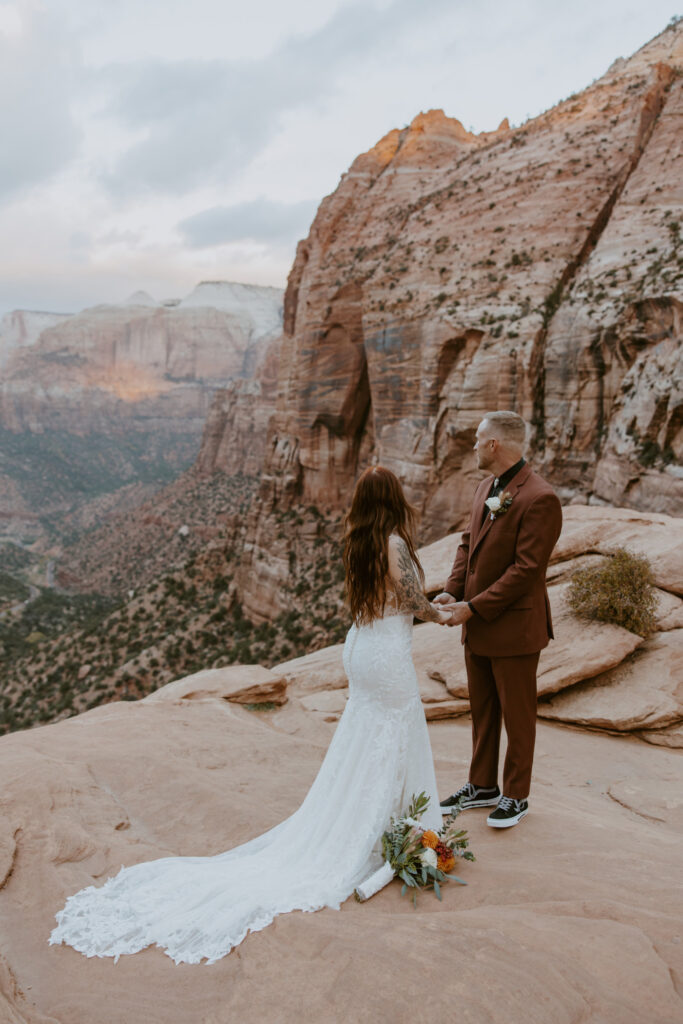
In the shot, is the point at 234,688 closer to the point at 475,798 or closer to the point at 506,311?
the point at 475,798

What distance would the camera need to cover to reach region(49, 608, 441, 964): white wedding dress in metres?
3.09

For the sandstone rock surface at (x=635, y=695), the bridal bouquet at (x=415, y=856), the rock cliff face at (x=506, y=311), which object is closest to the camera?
the bridal bouquet at (x=415, y=856)

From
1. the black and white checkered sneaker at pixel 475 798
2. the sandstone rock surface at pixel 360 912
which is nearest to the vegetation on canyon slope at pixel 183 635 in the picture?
the sandstone rock surface at pixel 360 912

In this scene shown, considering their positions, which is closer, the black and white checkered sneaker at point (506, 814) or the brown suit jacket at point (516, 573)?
the brown suit jacket at point (516, 573)

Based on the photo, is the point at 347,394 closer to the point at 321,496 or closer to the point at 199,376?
the point at 321,496

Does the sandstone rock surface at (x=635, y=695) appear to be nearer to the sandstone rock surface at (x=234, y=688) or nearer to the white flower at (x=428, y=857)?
the sandstone rock surface at (x=234, y=688)

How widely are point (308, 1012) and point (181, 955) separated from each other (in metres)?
0.79

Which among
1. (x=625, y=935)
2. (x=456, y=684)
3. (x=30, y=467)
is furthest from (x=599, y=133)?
(x=30, y=467)

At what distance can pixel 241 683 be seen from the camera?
8.02m

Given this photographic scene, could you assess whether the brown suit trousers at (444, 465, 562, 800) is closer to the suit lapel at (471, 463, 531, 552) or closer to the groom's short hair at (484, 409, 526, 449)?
the suit lapel at (471, 463, 531, 552)

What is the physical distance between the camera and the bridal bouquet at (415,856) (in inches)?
128

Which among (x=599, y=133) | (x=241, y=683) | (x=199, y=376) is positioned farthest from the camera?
(x=199, y=376)

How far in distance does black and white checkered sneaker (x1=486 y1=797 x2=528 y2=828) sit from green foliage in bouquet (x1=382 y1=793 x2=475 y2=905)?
53cm

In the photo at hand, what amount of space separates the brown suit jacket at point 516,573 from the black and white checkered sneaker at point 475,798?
1.12 m
